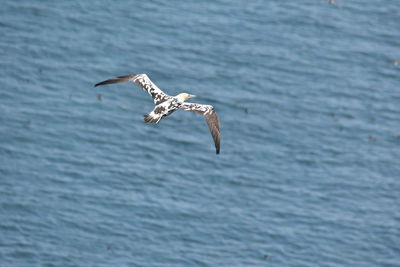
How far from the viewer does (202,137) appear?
46969mm

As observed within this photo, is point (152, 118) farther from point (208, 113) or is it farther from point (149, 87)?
point (149, 87)

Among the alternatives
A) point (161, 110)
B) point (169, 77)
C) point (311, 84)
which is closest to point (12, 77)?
point (169, 77)

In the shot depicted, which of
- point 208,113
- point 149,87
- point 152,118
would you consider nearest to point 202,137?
point 149,87

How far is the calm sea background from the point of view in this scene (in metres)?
41.6

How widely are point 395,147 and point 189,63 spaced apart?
11.9 metres

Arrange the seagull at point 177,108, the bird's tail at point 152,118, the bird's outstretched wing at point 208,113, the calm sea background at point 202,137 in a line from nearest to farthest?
the bird's tail at point 152,118, the seagull at point 177,108, the bird's outstretched wing at point 208,113, the calm sea background at point 202,137

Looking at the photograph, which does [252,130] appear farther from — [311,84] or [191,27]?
[191,27]

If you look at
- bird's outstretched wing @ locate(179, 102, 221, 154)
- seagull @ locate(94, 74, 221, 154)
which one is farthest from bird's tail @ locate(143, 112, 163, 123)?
bird's outstretched wing @ locate(179, 102, 221, 154)

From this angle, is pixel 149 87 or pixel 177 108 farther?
pixel 149 87

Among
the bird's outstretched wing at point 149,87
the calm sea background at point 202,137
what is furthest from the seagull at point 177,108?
the calm sea background at point 202,137

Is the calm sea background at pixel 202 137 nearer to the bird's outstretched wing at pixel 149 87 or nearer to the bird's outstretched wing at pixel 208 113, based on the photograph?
the bird's outstretched wing at pixel 149 87

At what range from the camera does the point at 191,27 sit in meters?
53.8

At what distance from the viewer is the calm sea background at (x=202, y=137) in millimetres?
41594

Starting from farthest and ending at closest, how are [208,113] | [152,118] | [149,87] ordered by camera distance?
[149,87] < [208,113] < [152,118]
